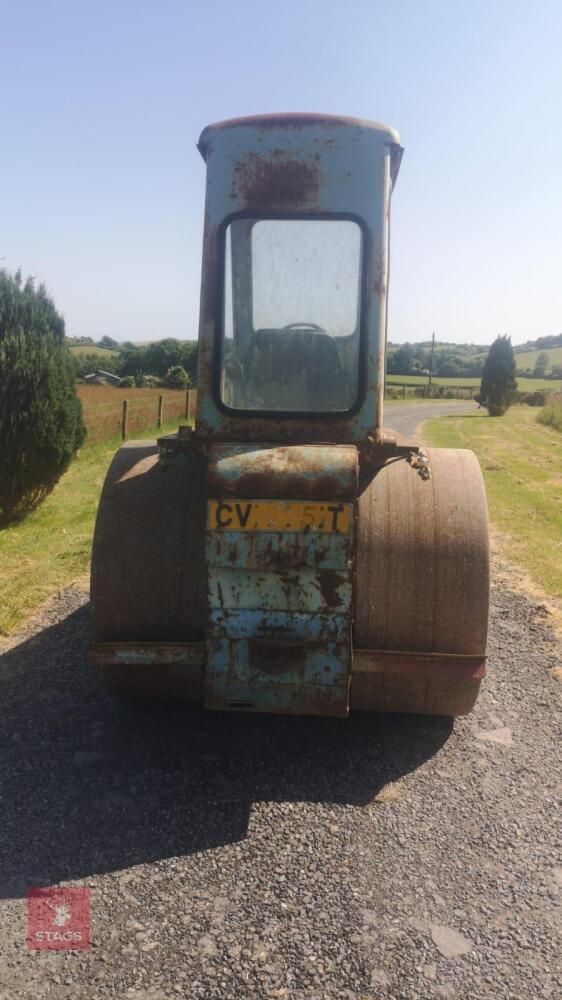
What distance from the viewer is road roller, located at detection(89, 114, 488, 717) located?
2.90 meters

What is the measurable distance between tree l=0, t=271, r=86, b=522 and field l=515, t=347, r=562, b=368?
8387 cm

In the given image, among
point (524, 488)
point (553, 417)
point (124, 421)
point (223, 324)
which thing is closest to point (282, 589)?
point (223, 324)

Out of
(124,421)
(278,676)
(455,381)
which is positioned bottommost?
(278,676)

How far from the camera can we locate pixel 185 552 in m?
3.23

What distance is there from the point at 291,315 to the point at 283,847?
94.6 inches

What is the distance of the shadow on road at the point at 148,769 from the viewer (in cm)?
268

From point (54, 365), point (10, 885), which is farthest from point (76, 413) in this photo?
point (10, 885)

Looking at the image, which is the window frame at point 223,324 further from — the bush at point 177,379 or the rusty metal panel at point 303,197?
the bush at point 177,379

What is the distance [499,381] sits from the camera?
33.7 m

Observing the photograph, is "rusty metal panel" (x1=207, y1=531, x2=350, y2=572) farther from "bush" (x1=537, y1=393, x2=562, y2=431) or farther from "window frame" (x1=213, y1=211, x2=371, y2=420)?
"bush" (x1=537, y1=393, x2=562, y2=431)

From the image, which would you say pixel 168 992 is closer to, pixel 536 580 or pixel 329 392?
pixel 329 392

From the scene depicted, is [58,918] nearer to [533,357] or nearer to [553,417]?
[553,417]

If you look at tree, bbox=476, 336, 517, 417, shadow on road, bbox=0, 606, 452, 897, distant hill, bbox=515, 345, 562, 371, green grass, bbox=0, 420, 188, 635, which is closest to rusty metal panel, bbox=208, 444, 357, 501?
shadow on road, bbox=0, 606, 452, 897

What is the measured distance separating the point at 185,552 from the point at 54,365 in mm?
5317
